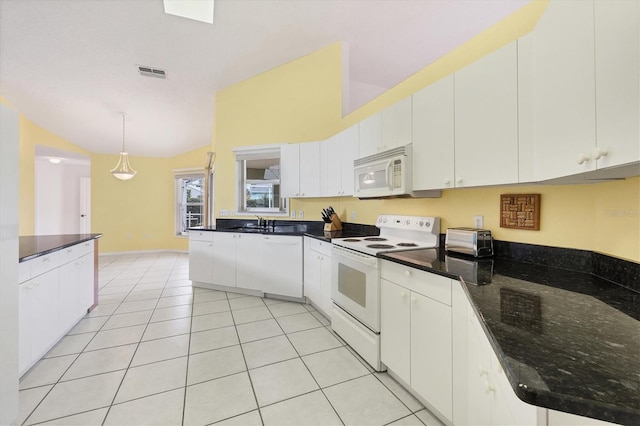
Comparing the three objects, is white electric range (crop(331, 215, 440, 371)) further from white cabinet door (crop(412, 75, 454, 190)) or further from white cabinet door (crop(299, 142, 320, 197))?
white cabinet door (crop(299, 142, 320, 197))

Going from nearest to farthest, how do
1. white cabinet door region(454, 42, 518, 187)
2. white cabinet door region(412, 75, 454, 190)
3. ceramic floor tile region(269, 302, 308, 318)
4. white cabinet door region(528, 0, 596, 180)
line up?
white cabinet door region(528, 0, 596, 180), white cabinet door region(454, 42, 518, 187), white cabinet door region(412, 75, 454, 190), ceramic floor tile region(269, 302, 308, 318)

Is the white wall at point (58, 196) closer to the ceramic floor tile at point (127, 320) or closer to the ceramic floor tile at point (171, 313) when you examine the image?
the ceramic floor tile at point (127, 320)

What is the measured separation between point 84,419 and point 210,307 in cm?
171

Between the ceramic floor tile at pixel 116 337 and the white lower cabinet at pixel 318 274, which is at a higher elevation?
the white lower cabinet at pixel 318 274

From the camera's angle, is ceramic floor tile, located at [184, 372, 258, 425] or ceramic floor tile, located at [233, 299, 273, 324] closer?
ceramic floor tile, located at [184, 372, 258, 425]

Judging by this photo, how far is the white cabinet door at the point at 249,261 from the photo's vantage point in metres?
3.49

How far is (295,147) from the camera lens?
3629 millimetres

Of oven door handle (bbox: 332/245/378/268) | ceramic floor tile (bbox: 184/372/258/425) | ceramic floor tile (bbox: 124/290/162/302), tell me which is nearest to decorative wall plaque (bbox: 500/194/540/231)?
oven door handle (bbox: 332/245/378/268)

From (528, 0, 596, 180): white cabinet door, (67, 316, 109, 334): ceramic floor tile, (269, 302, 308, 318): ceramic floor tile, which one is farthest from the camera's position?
(269, 302, 308, 318): ceramic floor tile

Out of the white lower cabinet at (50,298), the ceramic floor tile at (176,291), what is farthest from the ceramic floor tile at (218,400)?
the ceramic floor tile at (176,291)

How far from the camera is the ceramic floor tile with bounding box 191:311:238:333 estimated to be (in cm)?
268

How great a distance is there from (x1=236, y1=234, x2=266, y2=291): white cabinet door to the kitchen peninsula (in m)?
1.64

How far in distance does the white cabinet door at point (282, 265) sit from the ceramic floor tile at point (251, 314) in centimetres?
32

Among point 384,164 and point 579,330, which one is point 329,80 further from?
point 579,330
